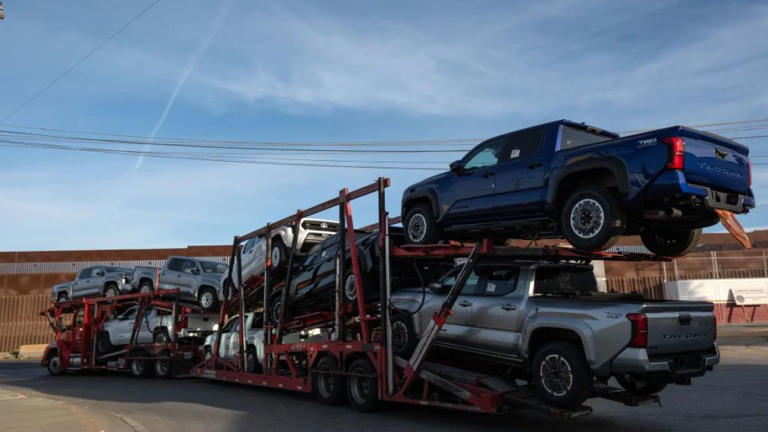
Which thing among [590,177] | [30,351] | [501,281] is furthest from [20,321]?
[590,177]

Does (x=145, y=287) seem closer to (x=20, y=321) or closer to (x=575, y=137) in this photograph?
(x=575, y=137)

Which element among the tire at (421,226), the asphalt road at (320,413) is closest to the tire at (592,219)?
the tire at (421,226)

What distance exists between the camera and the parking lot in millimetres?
8367

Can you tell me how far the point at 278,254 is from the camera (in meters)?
12.4

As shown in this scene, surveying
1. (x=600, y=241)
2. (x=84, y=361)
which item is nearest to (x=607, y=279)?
(x=84, y=361)

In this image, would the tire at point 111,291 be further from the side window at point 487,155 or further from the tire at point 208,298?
the side window at point 487,155

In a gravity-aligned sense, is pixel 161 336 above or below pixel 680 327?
below

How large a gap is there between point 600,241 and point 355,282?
3928mm

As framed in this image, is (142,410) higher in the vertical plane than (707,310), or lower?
lower

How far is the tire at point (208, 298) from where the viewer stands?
1645 cm

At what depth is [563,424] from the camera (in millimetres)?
8398

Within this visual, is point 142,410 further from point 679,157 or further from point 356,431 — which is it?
point 679,157

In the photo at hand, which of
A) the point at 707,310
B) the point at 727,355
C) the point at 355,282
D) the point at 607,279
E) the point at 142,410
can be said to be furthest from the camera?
the point at 607,279

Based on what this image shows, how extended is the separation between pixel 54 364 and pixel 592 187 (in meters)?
18.9
